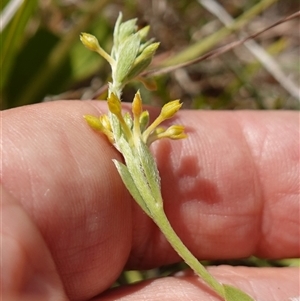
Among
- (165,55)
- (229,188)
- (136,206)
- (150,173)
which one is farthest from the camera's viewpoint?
(165,55)

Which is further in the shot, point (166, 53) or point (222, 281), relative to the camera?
point (166, 53)

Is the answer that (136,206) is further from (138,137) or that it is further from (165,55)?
(165,55)

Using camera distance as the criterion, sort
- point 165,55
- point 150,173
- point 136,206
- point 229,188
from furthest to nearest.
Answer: point 165,55 < point 229,188 < point 136,206 < point 150,173

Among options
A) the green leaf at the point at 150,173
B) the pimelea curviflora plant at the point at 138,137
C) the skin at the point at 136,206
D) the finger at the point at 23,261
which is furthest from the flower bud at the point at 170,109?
the finger at the point at 23,261

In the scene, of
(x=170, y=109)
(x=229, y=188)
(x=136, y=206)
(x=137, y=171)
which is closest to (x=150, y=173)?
(x=137, y=171)

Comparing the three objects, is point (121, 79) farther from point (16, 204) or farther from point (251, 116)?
point (251, 116)

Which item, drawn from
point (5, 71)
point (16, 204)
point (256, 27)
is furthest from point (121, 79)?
point (256, 27)

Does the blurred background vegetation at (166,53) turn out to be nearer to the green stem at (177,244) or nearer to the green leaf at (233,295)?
the green stem at (177,244)
